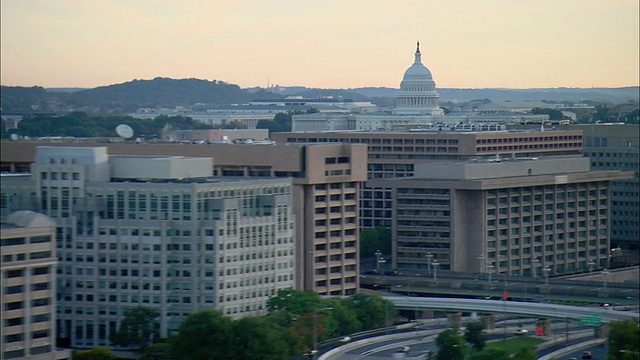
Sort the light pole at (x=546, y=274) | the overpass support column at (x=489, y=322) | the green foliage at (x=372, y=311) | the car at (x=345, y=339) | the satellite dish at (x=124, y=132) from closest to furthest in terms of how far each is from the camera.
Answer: the car at (x=345, y=339) < the overpass support column at (x=489, y=322) < the green foliage at (x=372, y=311) < the light pole at (x=546, y=274) < the satellite dish at (x=124, y=132)

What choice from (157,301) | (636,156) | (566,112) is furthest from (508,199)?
(566,112)

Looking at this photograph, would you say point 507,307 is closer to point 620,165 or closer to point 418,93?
point 620,165

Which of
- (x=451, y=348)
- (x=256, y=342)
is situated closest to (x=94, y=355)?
(x=256, y=342)

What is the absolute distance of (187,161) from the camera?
105 feet

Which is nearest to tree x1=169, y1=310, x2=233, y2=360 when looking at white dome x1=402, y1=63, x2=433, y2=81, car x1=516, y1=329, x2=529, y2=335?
car x1=516, y1=329, x2=529, y2=335

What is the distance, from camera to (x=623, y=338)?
25.6 m

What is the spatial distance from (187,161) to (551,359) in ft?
27.7

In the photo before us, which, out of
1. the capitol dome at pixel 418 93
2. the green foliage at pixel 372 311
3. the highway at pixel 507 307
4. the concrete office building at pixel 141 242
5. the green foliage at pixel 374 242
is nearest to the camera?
the highway at pixel 507 307

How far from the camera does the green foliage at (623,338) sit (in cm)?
Result: 2480

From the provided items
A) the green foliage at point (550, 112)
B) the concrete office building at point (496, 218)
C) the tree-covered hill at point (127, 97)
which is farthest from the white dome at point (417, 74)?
the concrete office building at point (496, 218)

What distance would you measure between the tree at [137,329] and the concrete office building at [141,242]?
365 millimetres

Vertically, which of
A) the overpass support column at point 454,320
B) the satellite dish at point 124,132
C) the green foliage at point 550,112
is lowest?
the overpass support column at point 454,320

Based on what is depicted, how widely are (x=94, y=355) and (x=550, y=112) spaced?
48.7m

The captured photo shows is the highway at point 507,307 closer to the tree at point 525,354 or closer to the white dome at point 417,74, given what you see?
the tree at point 525,354
